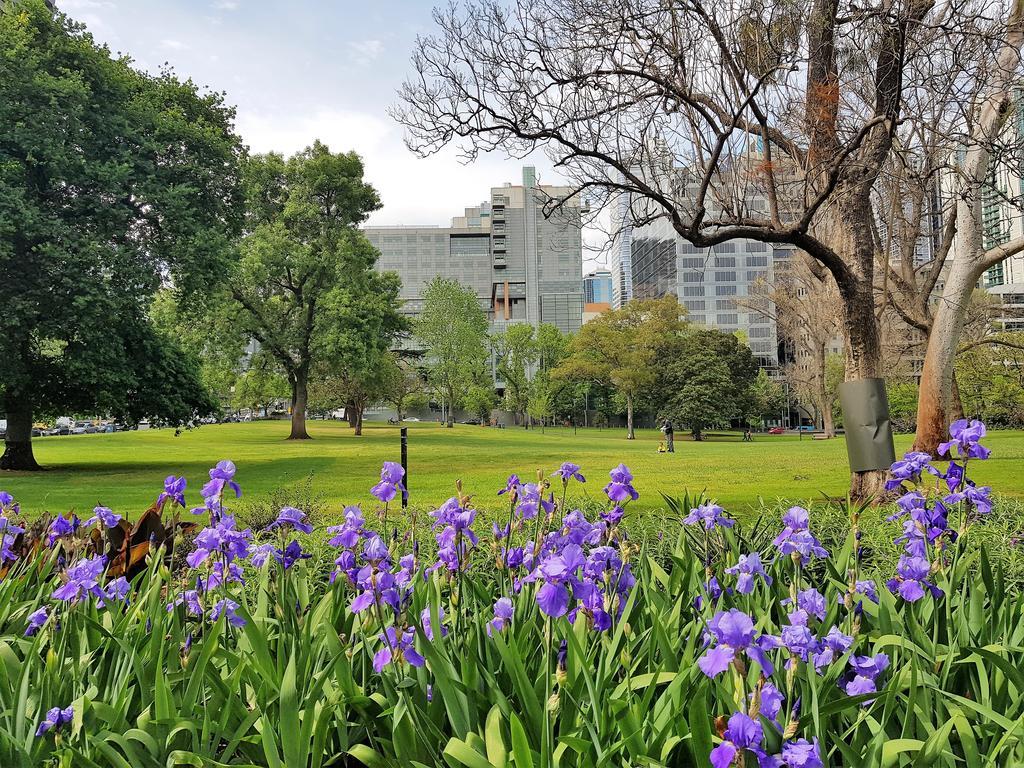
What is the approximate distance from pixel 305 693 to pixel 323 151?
32.4 meters

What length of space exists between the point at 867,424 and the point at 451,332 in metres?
37.9

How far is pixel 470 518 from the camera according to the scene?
2.02 metres

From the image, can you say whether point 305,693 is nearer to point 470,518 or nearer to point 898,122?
point 470,518

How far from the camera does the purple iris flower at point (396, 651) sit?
1611 millimetres

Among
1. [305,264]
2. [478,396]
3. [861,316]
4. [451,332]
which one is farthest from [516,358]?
[861,316]

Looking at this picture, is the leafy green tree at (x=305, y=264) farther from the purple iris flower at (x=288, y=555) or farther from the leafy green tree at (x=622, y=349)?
the purple iris flower at (x=288, y=555)

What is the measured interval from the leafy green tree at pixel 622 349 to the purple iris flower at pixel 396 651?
3428 centimetres

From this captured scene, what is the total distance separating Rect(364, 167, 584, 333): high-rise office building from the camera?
8438 cm

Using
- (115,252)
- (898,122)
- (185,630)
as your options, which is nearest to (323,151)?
(115,252)

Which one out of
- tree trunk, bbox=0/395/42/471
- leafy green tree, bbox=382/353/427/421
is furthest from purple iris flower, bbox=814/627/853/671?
leafy green tree, bbox=382/353/427/421

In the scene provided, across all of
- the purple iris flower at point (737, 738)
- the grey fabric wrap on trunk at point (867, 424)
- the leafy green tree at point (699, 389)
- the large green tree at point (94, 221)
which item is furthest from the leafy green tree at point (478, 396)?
the purple iris flower at point (737, 738)

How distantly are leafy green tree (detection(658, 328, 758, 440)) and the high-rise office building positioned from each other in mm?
43035

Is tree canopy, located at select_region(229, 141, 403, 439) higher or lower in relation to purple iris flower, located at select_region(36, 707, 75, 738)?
higher

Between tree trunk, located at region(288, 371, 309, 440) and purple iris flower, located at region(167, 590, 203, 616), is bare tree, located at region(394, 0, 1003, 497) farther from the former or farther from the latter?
tree trunk, located at region(288, 371, 309, 440)
